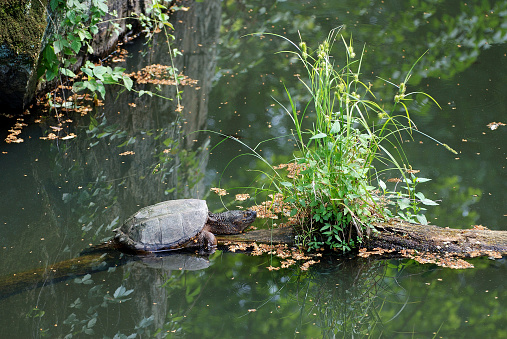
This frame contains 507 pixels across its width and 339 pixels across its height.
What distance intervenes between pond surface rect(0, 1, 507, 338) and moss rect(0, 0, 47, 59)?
2.51 feet

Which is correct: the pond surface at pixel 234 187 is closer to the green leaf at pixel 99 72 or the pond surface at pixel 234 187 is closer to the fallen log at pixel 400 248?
the fallen log at pixel 400 248

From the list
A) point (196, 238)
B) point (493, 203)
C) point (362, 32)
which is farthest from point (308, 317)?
point (362, 32)

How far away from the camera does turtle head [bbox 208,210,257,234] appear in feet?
11.5

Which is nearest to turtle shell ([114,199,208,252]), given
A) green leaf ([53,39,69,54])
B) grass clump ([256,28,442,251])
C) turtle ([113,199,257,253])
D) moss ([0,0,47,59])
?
turtle ([113,199,257,253])

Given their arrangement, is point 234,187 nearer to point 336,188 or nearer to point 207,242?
point 207,242

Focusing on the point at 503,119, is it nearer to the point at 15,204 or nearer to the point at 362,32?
the point at 362,32

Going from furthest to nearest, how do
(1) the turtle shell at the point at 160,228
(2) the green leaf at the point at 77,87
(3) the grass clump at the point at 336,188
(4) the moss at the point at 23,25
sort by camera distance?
(4) the moss at the point at 23,25 → (2) the green leaf at the point at 77,87 → (1) the turtle shell at the point at 160,228 → (3) the grass clump at the point at 336,188

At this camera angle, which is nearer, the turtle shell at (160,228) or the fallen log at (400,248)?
the fallen log at (400,248)

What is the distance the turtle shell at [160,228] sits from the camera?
10.8 ft

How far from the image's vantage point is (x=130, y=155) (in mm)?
4441

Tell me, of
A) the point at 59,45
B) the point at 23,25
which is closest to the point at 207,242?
the point at 59,45

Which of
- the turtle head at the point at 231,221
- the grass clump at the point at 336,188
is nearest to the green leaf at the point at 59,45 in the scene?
the turtle head at the point at 231,221

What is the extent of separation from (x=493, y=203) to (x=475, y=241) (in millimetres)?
687

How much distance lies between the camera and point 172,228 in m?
3.31
